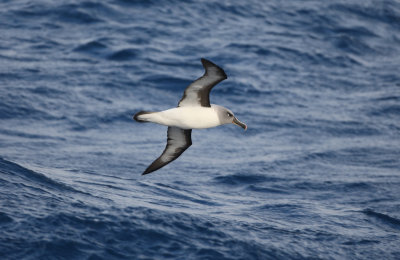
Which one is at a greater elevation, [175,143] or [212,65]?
[212,65]

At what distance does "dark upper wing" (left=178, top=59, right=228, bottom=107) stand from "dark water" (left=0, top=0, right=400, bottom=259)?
253 cm

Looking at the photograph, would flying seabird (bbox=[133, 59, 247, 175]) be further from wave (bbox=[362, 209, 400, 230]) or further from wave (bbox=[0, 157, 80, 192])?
wave (bbox=[362, 209, 400, 230])

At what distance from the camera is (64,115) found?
2095 centimetres

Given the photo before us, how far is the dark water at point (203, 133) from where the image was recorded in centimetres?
1305

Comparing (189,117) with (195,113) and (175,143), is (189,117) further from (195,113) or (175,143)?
(175,143)

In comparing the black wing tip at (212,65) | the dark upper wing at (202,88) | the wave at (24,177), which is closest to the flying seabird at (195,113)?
the dark upper wing at (202,88)

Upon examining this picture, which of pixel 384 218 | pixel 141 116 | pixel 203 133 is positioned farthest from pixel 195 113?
pixel 203 133

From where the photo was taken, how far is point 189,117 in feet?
40.6

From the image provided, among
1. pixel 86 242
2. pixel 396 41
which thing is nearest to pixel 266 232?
pixel 86 242

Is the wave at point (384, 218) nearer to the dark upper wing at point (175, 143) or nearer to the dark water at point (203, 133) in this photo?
the dark water at point (203, 133)

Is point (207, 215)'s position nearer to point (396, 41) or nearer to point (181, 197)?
point (181, 197)

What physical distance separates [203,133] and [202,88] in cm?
919

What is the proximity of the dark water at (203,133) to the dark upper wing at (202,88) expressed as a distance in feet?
8.29

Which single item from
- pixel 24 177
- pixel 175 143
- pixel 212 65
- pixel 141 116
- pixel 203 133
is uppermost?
pixel 212 65
